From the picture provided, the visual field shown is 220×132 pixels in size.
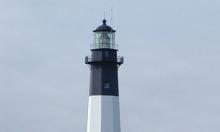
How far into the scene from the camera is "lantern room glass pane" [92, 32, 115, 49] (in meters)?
132

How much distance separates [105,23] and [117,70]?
9.59 feet

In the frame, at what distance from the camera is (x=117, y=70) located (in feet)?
433

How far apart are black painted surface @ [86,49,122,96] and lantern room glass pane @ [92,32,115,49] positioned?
60 cm

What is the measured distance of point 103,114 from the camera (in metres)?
131

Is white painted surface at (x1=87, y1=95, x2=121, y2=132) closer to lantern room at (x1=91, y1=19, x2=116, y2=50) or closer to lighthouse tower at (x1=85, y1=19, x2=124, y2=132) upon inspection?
lighthouse tower at (x1=85, y1=19, x2=124, y2=132)

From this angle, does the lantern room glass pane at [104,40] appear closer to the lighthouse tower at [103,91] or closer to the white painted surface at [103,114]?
the lighthouse tower at [103,91]

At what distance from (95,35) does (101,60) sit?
2053 millimetres

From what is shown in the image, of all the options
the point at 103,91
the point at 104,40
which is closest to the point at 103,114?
the point at 103,91

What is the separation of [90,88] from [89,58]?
1618 mm

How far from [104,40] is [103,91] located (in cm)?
308

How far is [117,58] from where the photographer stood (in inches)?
5197

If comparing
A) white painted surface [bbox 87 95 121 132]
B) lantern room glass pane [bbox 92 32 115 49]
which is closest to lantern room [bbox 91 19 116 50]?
lantern room glass pane [bbox 92 32 115 49]

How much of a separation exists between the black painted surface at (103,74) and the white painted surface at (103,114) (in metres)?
0.38

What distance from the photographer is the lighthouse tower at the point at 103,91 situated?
5167 inches
